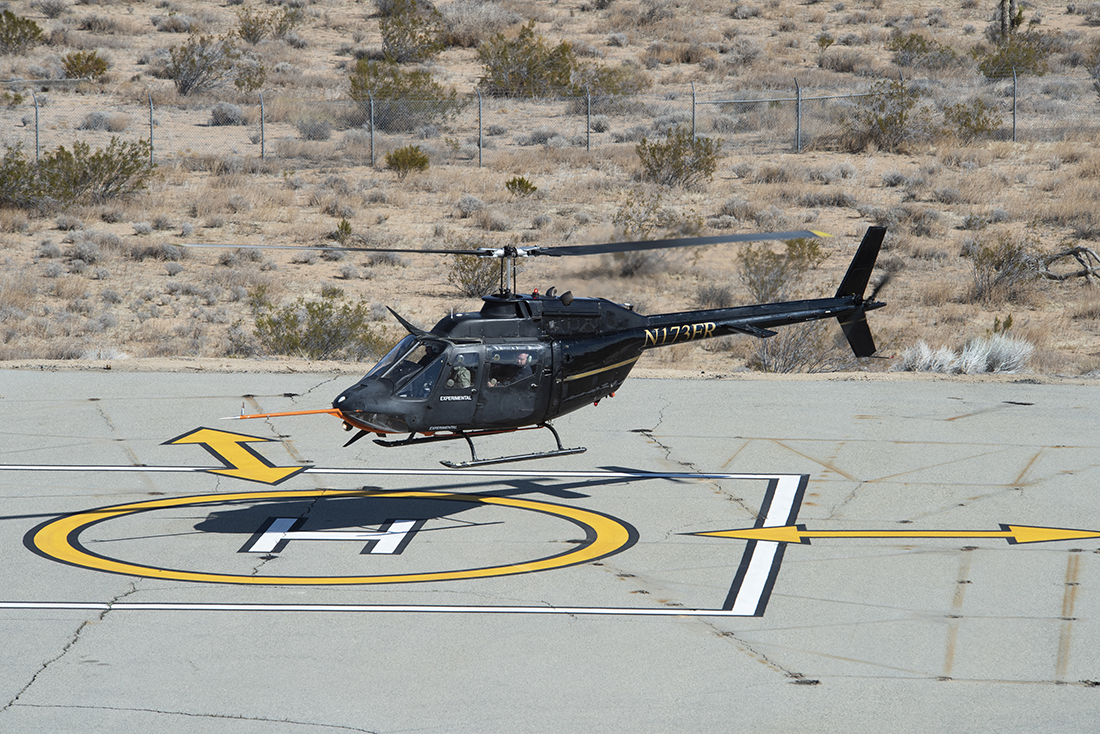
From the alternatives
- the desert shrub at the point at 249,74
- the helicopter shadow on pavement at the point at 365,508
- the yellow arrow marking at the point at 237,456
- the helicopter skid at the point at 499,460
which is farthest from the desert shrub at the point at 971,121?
the helicopter skid at the point at 499,460

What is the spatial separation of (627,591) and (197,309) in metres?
20.5

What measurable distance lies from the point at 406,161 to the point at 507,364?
2745 centimetres

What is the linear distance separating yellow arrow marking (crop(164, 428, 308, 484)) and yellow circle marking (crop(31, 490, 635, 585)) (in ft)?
2.51

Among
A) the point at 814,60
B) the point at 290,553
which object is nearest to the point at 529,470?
the point at 290,553

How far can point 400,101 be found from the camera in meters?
43.0

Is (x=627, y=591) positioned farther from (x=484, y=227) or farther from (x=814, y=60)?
(x=814, y=60)

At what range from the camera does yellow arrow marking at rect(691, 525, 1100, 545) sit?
11.8 meters

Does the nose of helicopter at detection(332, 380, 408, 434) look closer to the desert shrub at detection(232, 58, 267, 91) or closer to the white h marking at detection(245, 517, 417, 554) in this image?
the white h marking at detection(245, 517, 417, 554)

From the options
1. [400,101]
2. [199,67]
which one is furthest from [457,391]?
[199,67]

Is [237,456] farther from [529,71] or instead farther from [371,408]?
[529,71]

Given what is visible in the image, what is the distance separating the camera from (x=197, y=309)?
28.0 m

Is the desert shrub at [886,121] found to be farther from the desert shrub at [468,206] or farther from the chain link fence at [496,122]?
the desert shrub at [468,206]

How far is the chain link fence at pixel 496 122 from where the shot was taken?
40.0 m

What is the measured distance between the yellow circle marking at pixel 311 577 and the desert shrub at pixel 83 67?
38953mm
